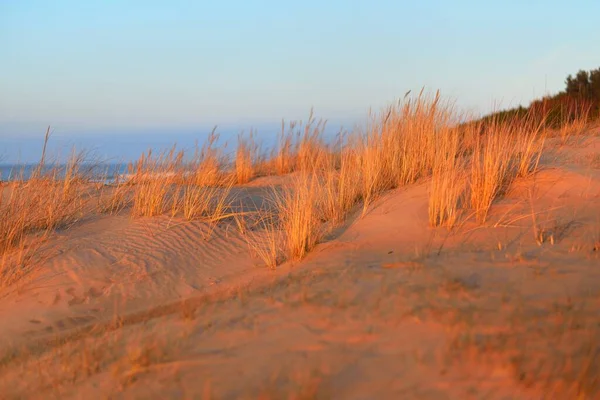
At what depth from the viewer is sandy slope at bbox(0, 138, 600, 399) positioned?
217 centimetres

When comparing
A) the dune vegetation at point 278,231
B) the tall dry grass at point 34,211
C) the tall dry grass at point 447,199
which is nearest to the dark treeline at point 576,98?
the dune vegetation at point 278,231

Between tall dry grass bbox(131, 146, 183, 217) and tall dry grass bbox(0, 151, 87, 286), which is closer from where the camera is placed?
tall dry grass bbox(0, 151, 87, 286)

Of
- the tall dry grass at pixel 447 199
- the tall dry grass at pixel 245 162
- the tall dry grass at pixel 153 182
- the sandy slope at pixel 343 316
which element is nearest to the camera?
the sandy slope at pixel 343 316

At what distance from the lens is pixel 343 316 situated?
Answer: 2.73 meters

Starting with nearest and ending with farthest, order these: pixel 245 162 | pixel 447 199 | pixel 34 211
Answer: pixel 447 199, pixel 34 211, pixel 245 162

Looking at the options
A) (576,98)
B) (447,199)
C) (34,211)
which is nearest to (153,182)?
(34,211)

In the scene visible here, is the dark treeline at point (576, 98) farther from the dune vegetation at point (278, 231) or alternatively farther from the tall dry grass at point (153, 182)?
the tall dry grass at point (153, 182)

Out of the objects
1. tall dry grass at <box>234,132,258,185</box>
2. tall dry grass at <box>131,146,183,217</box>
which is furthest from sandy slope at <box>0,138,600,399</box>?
tall dry grass at <box>234,132,258,185</box>

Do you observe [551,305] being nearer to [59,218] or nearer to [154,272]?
[154,272]

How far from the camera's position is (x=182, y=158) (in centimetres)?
691

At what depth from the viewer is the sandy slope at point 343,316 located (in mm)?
2168

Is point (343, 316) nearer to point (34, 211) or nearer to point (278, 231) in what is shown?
point (278, 231)

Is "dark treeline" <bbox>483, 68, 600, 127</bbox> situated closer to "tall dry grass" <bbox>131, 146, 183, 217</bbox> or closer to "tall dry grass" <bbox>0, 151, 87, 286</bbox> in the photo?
"tall dry grass" <bbox>131, 146, 183, 217</bbox>

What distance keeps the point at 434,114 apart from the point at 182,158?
320 cm
